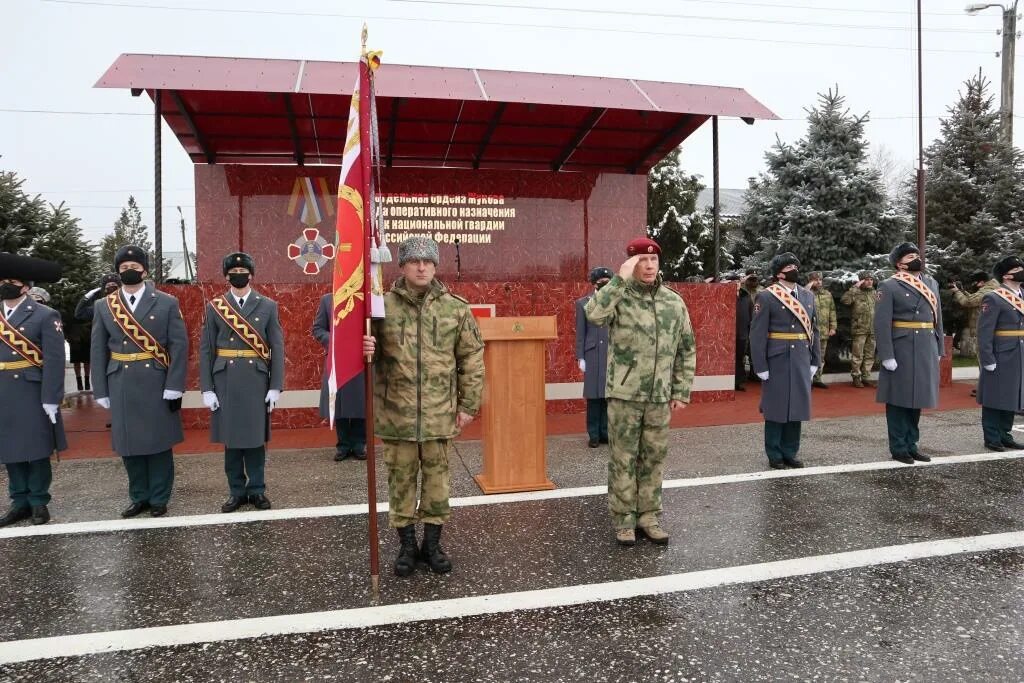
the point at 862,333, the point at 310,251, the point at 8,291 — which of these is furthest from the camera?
the point at 862,333

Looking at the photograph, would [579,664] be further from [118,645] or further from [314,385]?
[314,385]

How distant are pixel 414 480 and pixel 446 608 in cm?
79

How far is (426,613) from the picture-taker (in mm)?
3375

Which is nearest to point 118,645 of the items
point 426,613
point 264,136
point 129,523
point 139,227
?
point 426,613

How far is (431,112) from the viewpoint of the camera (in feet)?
34.1

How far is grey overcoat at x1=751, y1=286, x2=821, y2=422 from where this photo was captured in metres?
6.28

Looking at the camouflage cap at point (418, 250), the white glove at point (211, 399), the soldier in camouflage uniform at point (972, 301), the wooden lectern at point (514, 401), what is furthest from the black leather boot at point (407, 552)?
the soldier in camouflage uniform at point (972, 301)

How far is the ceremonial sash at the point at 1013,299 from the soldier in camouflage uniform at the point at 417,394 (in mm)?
6175

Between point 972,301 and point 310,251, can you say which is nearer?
point 972,301

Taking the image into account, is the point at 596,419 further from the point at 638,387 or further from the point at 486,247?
the point at 486,247

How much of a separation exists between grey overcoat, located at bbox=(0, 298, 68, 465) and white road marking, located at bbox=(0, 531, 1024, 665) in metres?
2.24

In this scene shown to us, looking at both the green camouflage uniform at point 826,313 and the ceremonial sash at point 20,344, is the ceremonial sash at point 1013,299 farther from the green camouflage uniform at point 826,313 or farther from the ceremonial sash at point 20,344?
the ceremonial sash at point 20,344

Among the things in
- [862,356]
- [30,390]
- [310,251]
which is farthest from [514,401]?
[862,356]

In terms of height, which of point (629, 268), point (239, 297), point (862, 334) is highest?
point (629, 268)
